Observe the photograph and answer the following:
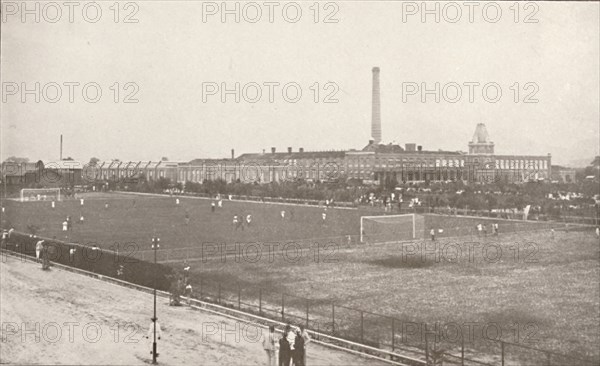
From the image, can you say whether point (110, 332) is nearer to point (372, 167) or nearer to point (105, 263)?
point (105, 263)

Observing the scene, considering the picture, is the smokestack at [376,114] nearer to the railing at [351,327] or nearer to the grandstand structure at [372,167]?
the grandstand structure at [372,167]

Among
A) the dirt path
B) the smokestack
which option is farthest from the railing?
the smokestack

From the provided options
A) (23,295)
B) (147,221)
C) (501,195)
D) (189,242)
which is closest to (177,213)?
(147,221)

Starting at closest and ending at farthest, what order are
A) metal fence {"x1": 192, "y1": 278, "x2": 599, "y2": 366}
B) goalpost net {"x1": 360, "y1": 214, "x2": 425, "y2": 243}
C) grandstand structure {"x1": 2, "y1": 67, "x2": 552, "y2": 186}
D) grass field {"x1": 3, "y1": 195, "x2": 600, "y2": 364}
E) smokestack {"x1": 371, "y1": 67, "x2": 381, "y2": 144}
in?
metal fence {"x1": 192, "y1": 278, "x2": 599, "y2": 366} → grass field {"x1": 3, "y1": 195, "x2": 600, "y2": 364} → goalpost net {"x1": 360, "y1": 214, "x2": 425, "y2": 243} → grandstand structure {"x1": 2, "y1": 67, "x2": 552, "y2": 186} → smokestack {"x1": 371, "y1": 67, "x2": 381, "y2": 144}

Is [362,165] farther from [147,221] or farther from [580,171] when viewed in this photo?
[147,221]

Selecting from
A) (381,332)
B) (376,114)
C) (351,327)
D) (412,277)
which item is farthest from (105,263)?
(376,114)

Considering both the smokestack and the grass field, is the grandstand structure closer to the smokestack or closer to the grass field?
the smokestack
